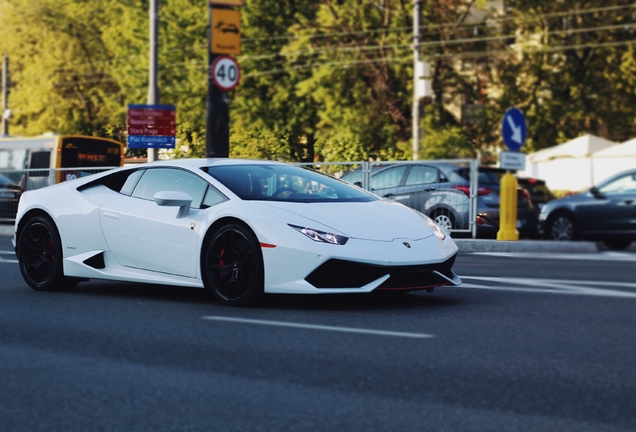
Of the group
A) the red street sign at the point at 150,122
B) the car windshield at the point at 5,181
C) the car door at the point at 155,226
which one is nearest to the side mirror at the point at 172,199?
the car door at the point at 155,226

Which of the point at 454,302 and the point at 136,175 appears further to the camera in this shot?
the point at 136,175

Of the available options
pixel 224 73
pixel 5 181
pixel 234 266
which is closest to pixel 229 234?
pixel 234 266

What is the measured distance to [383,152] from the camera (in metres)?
23.5

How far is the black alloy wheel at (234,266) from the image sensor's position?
336 inches

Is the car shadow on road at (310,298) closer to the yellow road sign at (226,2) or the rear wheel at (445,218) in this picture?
the rear wheel at (445,218)

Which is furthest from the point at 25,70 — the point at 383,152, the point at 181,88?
the point at 383,152

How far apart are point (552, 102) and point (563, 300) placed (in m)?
36.3

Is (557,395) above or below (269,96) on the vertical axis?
below

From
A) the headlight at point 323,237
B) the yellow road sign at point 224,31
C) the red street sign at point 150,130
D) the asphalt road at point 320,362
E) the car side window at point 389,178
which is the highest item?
the yellow road sign at point 224,31

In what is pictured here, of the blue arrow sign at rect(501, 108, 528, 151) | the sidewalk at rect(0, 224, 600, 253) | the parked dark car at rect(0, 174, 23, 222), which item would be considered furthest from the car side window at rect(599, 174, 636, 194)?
the parked dark car at rect(0, 174, 23, 222)

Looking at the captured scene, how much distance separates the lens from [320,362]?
20.5 ft

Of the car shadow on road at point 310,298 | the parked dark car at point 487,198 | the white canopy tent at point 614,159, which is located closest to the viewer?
the car shadow on road at point 310,298

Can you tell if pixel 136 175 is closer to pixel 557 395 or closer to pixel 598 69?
pixel 557 395

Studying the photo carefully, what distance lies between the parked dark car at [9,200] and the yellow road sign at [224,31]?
5.27 meters
